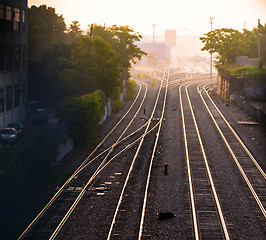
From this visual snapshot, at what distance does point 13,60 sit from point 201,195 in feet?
96.7

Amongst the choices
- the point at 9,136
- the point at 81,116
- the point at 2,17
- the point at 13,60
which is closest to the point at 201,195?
the point at 81,116

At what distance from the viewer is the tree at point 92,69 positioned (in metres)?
46.6

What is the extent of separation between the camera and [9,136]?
36.2 metres

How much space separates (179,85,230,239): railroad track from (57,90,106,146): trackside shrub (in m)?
8.51

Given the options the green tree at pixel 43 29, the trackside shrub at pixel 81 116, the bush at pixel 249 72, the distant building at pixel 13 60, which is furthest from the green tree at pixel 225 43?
the trackside shrub at pixel 81 116

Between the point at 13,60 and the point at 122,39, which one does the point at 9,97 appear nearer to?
the point at 13,60

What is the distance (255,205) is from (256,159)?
998 centimetres

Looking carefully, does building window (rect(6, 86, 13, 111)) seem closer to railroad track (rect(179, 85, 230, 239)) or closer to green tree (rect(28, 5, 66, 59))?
railroad track (rect(179, 85, 230, 239))

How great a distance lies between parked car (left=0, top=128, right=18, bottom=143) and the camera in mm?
36000

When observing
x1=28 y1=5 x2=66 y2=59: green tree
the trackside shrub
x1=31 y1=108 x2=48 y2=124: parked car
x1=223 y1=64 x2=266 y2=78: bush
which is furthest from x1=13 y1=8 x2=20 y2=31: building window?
x1=223 y1=64 x2=266 y2=78: bush

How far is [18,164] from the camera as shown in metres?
21.4

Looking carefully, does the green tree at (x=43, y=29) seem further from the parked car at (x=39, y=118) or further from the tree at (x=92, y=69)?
the parked car at (x=39, y=118)

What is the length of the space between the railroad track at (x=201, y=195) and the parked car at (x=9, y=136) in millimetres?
Answer: 15122

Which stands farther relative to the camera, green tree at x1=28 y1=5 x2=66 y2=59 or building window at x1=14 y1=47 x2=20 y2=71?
green tree at x1=28 y1=5 x2=66 y2=59
